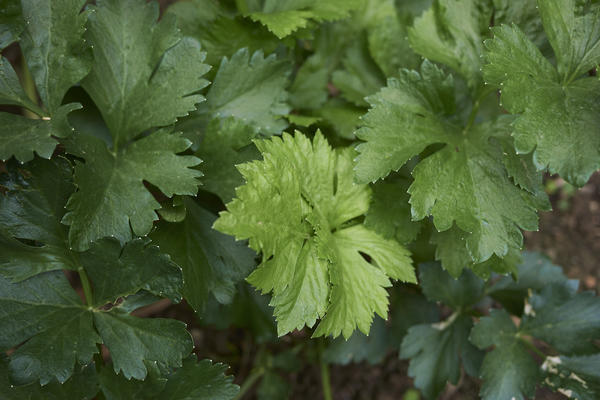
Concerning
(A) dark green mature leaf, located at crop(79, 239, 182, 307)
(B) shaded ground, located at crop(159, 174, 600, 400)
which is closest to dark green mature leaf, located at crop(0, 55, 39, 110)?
(A) dark green mature leaf, located at crop(79, 239, 182, 307)

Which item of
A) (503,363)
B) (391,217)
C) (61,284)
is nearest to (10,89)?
(61,284)

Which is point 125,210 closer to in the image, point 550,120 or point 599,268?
point 550,120

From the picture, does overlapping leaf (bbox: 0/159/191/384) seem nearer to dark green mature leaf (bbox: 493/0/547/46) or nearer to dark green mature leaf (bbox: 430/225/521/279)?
dark green mature leaf (bbox: 430/225/521/279)

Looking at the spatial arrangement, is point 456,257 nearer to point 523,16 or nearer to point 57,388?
point 523,16

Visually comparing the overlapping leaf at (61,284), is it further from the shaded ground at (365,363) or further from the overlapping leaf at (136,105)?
the shaded ground at (365,363)

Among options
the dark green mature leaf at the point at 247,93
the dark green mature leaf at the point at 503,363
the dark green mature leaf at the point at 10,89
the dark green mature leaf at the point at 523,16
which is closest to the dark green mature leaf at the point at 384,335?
the dark green mature leaf at the point at 503,363

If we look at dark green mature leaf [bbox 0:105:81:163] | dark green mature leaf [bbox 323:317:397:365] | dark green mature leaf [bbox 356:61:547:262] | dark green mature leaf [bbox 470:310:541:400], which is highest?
dark green mature leaf [bbox 0:105:81:163]
